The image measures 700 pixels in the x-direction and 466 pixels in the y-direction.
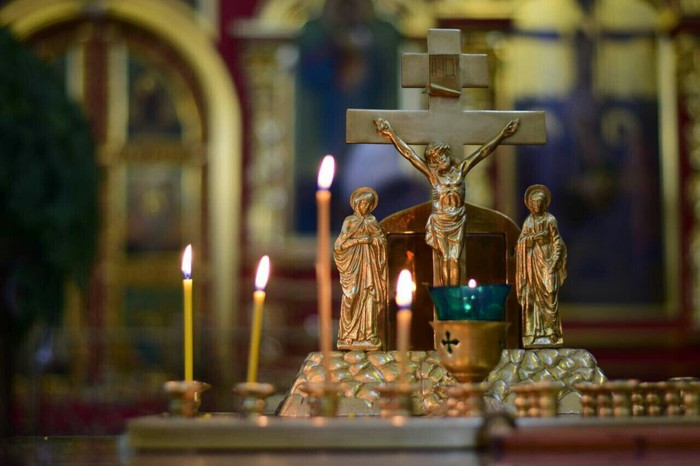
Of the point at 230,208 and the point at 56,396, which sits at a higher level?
the point at 230,208

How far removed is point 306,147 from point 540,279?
8.66 meters

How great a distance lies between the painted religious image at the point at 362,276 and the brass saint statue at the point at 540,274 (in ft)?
1.60

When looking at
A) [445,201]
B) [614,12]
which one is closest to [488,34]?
[614,12]

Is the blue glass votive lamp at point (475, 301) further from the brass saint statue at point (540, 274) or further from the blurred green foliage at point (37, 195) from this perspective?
the blurred green foliage at point (37, 195)

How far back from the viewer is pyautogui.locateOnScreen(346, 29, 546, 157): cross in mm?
4699

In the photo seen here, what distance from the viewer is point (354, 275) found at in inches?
175

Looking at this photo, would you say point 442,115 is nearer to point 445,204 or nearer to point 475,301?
point 445,204

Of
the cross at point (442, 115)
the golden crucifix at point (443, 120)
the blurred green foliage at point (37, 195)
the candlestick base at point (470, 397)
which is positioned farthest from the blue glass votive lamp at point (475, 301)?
the blurred green foliage at point (37, 195)

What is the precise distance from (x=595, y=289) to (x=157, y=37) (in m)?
5.08

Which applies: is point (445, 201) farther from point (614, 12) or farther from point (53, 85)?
point (614, 12)

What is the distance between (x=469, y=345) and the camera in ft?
11.0

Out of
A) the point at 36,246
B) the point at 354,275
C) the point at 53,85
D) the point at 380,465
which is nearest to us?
Answer: the point at 380,465

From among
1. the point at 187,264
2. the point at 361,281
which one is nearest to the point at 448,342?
the point at 187,264

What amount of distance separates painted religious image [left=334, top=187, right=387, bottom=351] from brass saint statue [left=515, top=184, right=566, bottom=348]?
487mm
